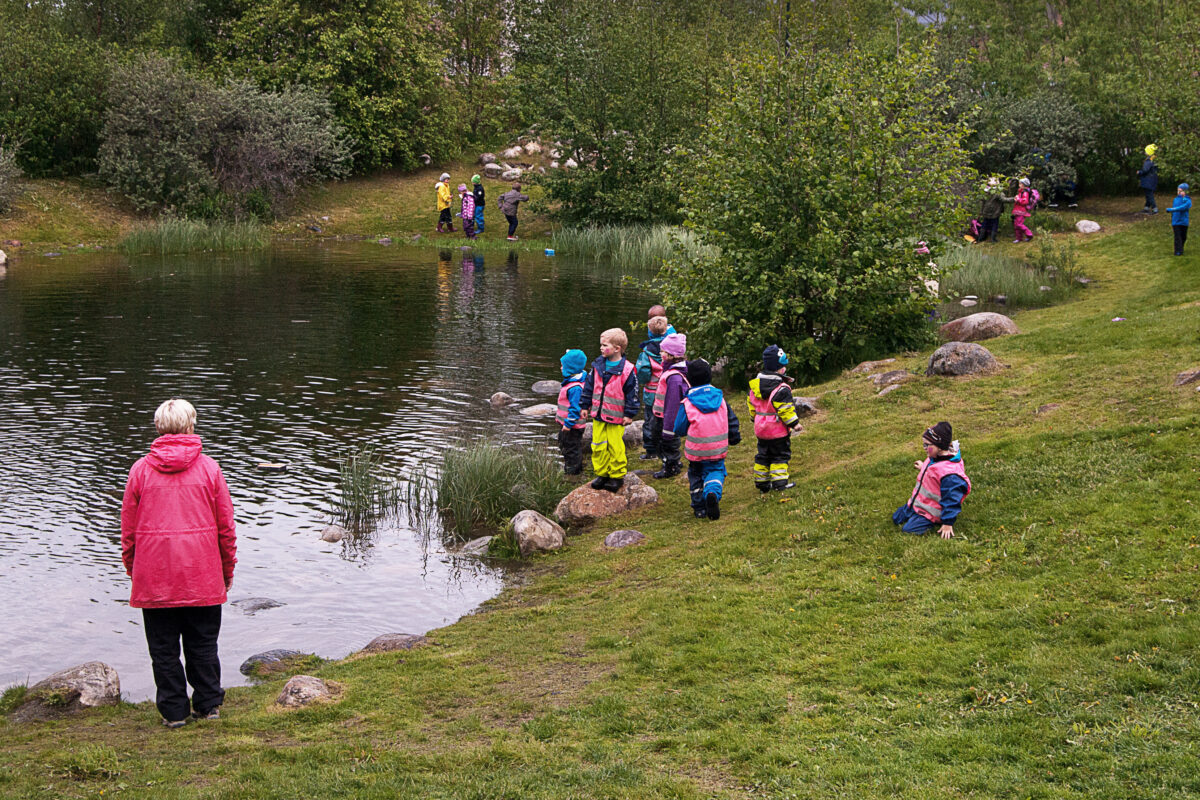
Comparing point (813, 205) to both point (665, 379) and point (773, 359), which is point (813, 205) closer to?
point (665, 379)

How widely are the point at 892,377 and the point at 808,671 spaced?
10.8 meters

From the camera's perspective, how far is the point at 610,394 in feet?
46.6

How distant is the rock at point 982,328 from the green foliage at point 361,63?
3849 centimetres

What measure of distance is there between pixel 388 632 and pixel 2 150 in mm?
40835

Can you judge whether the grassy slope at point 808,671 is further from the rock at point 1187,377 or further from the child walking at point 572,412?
the child walking at point 572,412

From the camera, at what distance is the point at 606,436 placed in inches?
566

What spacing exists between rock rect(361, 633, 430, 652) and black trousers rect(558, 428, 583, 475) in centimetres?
594

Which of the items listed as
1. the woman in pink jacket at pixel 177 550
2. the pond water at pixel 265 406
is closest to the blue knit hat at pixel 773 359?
the pond water at pixel 265 406

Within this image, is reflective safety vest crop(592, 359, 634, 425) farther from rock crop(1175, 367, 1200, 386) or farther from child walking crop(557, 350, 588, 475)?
rock crop(1175, 367, 1200, 386)

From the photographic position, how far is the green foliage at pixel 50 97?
159 ft

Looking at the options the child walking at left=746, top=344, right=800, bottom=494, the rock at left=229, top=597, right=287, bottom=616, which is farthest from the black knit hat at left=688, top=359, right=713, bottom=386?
the rock at left=229, top=597, right=287, bottom=616

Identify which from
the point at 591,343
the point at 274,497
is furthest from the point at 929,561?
the point at 591,343

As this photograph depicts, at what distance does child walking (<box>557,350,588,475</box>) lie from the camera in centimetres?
1559

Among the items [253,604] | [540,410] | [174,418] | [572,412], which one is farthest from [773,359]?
[540,410]
